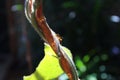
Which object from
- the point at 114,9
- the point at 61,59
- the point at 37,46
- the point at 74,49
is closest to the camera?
the point at 61,59

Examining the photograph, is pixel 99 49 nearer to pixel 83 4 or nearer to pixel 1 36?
pixel 83 4

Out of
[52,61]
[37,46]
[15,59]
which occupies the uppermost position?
[52,61]

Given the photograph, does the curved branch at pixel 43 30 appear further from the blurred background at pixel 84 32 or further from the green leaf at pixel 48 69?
the blurred background at pixel 84 32

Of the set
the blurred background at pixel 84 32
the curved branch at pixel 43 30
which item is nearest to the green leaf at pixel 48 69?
the curved branch at pixel 43 30

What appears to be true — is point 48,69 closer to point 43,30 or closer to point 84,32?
point 43,30

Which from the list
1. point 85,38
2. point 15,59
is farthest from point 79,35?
point 15,59

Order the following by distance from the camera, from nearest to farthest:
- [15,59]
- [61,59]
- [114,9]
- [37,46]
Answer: [61,59]
[114,9]
[37,46]
[15,59]

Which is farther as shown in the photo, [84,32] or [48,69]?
[84,32]

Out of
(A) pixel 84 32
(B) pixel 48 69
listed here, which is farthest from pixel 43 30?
(A) pixel 84 32

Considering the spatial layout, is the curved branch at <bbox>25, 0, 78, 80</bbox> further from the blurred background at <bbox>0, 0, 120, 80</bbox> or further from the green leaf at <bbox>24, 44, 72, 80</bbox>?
the blurred background at <bbox>0, 0, 120, 80</bbox>
